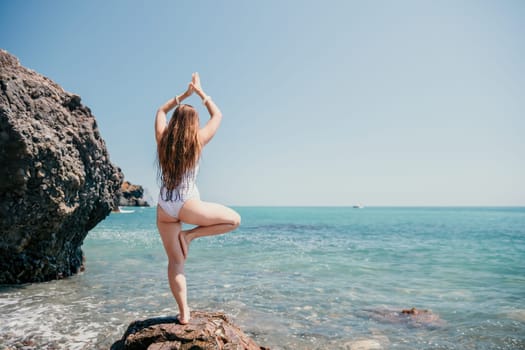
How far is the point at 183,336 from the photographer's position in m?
4.40

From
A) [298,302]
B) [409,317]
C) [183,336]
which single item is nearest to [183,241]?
[183,336]

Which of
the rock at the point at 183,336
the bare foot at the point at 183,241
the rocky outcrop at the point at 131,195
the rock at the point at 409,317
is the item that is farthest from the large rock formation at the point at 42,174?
the rocky outcrop at the point at 131,195

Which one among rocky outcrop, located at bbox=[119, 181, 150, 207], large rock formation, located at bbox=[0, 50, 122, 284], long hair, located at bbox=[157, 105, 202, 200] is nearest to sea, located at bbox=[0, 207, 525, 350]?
large rock formation, located at bbox=[0, 50, 122, 284]

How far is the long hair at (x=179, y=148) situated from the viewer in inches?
182

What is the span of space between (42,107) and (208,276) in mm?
7996

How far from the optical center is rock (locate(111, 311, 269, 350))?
14.2 ft

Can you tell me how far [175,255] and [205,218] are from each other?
69cm

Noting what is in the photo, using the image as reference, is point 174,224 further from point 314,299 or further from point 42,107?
point 42,107

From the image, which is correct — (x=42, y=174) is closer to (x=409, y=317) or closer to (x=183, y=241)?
(x=183, y=241)

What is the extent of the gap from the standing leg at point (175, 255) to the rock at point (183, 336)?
213 millimetres

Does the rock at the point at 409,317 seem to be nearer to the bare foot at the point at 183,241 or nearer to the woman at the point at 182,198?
the woman at the point at 182,198

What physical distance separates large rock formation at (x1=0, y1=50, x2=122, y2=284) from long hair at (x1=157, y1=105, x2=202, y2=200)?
6.46m

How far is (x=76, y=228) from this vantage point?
37.6 feet

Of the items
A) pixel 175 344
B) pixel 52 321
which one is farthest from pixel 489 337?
pixel 52 321
